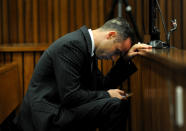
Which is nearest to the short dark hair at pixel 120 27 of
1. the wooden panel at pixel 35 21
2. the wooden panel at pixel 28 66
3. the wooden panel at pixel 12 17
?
the wooden panel at pixel 28 66

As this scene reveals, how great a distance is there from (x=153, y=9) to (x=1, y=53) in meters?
1.49

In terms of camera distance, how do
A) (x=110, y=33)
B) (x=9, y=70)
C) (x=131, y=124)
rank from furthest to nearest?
1. (x=131, y=124)
2. (x=9, y=70)
3. (x=110, y=33)

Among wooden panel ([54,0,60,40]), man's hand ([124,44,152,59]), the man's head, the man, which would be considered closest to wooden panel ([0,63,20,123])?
the man

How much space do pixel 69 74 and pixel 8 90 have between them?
98cm

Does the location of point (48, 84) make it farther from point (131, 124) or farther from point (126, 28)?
point (131, 124)

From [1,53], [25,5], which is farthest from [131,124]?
[25,5]

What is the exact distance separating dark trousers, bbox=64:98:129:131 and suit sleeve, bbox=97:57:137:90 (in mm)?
368

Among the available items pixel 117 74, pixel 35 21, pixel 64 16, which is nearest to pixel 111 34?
pixel 117 74

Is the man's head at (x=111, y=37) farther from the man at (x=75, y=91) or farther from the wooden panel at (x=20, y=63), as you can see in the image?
the wooden panel at (x=20, y=63)

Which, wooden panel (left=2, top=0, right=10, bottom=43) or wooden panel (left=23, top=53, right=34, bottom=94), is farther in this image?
wooden panel (left=2, top=0, right=10, bottom=43)

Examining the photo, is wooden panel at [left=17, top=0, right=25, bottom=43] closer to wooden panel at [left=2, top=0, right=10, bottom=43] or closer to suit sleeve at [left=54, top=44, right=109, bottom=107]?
wooden panel at [left=2, top=0, right=10, bottom=43]

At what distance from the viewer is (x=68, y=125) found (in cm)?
166

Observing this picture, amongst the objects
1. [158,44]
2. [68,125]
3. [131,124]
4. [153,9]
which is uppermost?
[153,9]

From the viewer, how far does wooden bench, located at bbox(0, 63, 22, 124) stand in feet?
7.24
